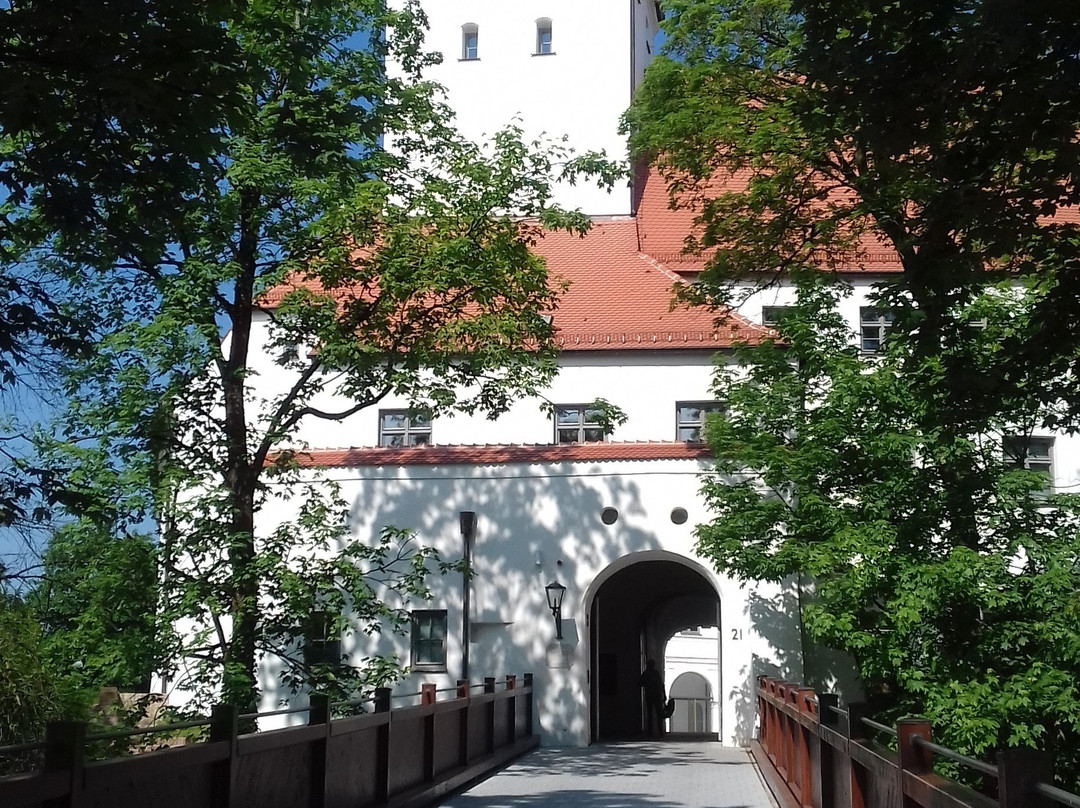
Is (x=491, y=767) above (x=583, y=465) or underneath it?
underneath

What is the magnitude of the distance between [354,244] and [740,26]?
6400 mm

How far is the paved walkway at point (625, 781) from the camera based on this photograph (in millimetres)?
13055

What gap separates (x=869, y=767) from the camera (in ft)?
25.3

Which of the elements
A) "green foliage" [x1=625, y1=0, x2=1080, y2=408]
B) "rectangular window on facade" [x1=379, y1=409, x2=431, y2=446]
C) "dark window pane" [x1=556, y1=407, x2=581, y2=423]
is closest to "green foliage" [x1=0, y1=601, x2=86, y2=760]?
"green foliage" [x1=625, y1=0, x2=1080, y2=408]

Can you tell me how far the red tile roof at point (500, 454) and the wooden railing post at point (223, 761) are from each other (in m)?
14.0

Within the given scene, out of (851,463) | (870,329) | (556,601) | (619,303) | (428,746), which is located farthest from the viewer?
(619,303)

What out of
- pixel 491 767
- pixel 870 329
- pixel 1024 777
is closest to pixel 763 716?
pixel 491 767

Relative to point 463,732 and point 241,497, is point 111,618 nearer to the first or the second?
point 241,497

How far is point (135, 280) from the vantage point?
15969 mm

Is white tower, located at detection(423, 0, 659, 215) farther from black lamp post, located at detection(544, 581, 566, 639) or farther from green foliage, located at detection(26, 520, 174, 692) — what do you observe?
green foliage, located at detection(26, 520, 174, 692)

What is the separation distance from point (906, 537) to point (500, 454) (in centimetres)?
762

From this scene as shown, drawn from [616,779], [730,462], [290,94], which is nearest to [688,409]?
[730,462]

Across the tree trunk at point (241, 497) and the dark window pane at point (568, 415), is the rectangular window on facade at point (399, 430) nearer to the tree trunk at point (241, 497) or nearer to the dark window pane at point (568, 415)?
the dark window pane at point (568, 415)

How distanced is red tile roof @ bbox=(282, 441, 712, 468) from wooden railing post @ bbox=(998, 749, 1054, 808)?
56.4 ft
